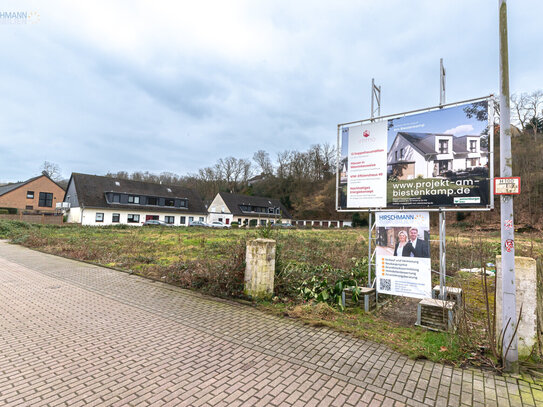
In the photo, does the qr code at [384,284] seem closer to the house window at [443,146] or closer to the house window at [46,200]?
the house window at [443,146]

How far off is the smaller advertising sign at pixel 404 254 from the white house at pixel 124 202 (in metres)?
46.2

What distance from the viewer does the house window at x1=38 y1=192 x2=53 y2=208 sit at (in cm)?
5252

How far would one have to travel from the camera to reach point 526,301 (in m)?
3.80

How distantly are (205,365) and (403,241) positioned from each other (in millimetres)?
4558

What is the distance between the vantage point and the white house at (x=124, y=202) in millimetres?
44125

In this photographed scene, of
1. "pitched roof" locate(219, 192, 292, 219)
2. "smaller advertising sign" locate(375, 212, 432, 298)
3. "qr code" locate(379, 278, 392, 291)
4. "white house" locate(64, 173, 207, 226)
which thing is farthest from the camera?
"pitched roof" locate(219, 192, 292, 219)

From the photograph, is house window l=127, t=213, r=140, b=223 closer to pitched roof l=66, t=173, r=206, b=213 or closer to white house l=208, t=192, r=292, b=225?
pitched roof l=66, t=173, r=206, b=213

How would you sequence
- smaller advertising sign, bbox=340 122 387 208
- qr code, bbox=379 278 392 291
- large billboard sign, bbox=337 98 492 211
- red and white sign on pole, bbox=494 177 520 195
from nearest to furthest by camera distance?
red and white sign on pole, bbox=494 177 520 195 < large billboard sign, bbox=337 98 492 211 < qr code, bbox=379 278 392 291 < smaller advertising sign, bbox=340 122 387 208

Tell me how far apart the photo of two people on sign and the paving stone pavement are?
233 cm

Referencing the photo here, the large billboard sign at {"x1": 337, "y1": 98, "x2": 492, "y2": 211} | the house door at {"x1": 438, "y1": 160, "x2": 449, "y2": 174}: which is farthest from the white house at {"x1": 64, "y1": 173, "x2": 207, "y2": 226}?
the house door at {"x1": 438, "y1": 160, "x2": 449, "y2": 174}

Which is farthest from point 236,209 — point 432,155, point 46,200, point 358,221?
point 432,155

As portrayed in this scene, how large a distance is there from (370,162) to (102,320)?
639 centimetres

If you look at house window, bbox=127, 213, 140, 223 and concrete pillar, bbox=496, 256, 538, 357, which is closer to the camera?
concrete pillar, bbox=496, 256, 538, 357

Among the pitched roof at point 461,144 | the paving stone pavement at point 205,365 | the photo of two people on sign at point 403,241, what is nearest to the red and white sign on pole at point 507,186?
the paving stone pavement at point 205,365
